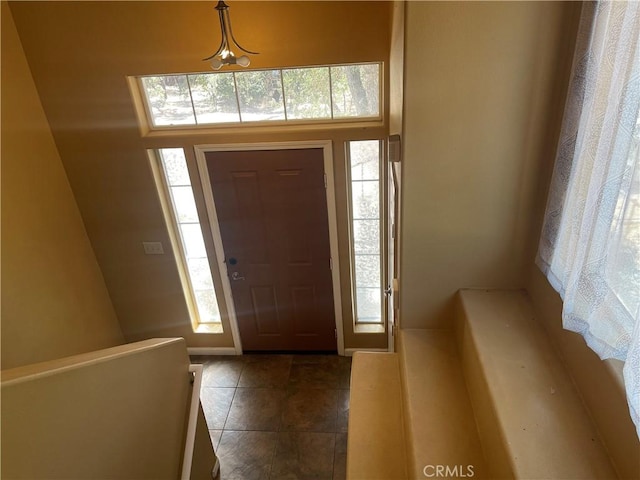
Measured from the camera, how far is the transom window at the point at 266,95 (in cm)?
265

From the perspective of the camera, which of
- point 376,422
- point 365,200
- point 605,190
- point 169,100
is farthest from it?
point 365,200

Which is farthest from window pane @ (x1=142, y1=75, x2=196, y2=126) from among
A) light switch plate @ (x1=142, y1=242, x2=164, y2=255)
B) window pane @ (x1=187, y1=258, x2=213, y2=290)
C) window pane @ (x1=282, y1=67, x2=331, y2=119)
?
window pane @ (x1=187, y1=258, x2=213, y2=290)

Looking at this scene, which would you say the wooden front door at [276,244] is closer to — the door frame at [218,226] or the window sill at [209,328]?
the door frame at [218,226]

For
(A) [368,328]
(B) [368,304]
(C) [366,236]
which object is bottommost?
(A) [368,328]

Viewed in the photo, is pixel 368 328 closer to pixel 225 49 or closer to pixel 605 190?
pixel 225 49

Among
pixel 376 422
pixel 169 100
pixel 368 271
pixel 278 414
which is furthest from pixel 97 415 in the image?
pixel 368 271

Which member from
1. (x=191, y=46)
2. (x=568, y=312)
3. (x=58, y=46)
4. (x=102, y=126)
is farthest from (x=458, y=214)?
(x=58, y=46)

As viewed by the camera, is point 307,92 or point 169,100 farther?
point 169,100

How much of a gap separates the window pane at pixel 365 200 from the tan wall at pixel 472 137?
57.6 inches

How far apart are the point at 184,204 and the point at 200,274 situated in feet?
2.11

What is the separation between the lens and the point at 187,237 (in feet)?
10.8

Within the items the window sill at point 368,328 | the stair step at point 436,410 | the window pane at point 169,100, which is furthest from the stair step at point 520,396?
the window pane at point 169,100

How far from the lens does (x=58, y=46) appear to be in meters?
2.59

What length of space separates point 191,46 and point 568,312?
248 centimetres
